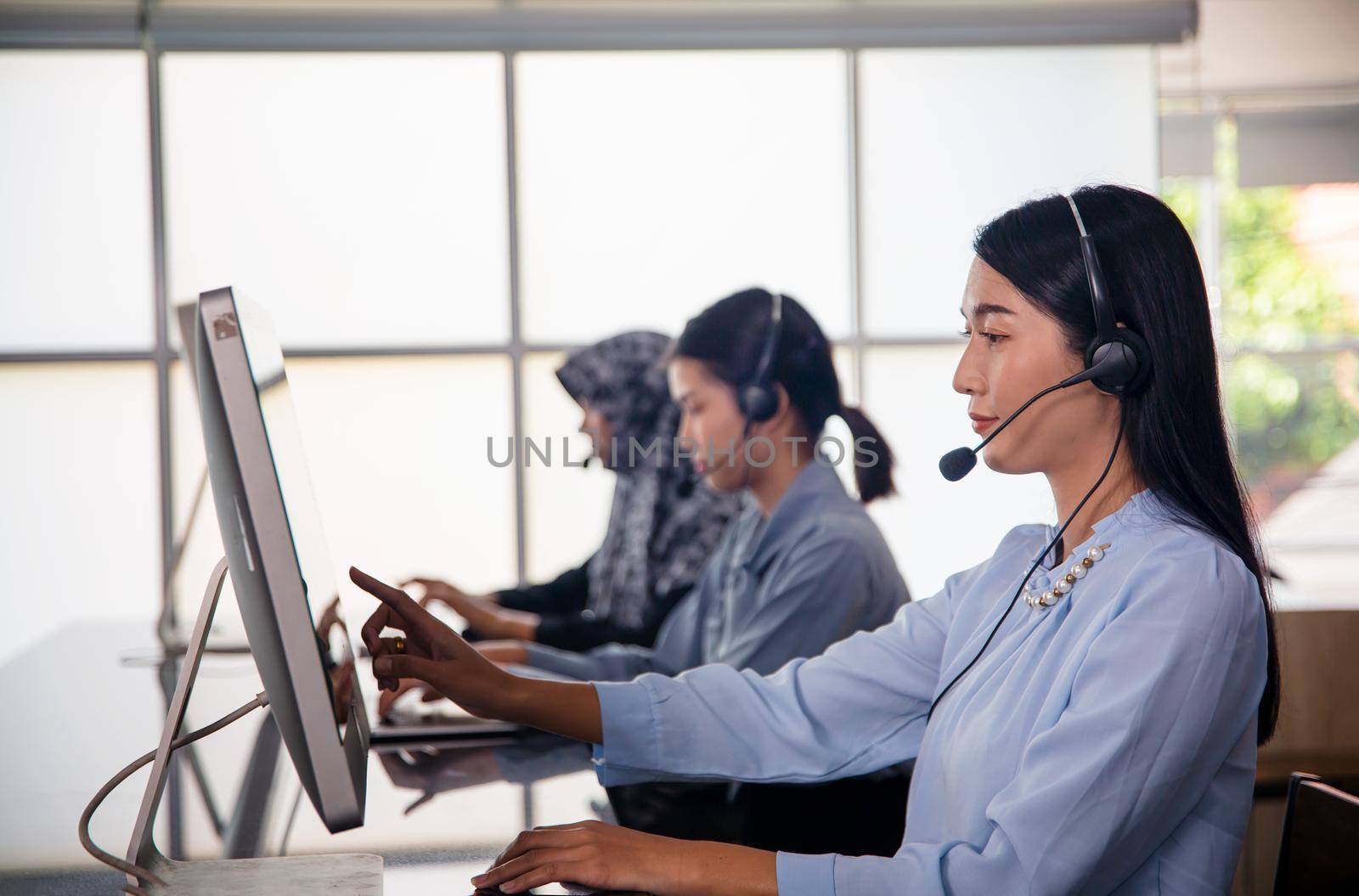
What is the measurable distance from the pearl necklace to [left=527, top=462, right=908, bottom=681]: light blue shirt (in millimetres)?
667

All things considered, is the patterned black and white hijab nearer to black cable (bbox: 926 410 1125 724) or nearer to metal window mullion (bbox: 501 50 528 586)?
metal window mullion (bbox: 501 50 528 586)

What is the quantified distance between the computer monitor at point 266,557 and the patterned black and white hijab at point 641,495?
1.79 m

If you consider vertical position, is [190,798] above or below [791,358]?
below

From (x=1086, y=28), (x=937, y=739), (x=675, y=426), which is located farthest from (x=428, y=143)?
(x=937, y=739)

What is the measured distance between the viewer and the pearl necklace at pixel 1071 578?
0.88m

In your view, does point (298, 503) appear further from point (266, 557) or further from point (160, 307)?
point (160, 307)

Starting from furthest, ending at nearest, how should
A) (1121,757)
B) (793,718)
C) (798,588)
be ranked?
(798,588) < (793,718) < (1121,757)

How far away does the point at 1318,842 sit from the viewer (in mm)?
835

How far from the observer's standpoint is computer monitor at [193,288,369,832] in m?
0.61

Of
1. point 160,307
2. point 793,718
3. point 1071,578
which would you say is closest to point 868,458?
point 793,718

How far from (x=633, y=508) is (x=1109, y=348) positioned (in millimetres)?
1878

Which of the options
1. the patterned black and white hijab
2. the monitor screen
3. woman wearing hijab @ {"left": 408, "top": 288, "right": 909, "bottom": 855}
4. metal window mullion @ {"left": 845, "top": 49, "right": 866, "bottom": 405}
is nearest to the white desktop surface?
the monitor screen

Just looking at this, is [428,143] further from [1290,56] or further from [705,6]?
[1290,56]

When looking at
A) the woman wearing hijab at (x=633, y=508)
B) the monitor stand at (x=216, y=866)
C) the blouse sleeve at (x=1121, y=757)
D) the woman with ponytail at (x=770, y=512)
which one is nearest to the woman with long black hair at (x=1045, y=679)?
the blouse sleeve at (x=1121, y=757)
